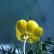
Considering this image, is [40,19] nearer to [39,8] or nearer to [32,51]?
[39,8]

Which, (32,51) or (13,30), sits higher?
(13,30)

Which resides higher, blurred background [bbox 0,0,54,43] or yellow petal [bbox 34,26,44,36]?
blurred background [bbox 0,0,54,43]

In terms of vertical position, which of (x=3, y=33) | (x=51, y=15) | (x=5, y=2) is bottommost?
(x=3, y=33)

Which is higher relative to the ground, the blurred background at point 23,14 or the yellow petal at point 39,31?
the blurred background at point 23,14

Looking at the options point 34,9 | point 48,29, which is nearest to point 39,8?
point 34,9
